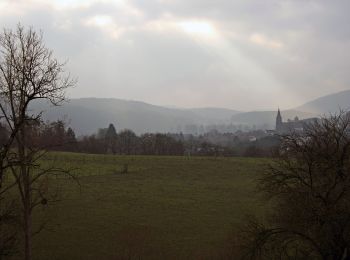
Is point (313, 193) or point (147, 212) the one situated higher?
point (313, 193)

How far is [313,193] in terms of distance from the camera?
22797mm

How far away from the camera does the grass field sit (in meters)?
30.3

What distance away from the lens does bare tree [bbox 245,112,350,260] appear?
2239 cm

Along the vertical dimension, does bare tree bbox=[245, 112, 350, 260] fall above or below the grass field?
above

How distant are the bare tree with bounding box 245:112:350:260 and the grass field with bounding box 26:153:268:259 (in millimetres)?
5713

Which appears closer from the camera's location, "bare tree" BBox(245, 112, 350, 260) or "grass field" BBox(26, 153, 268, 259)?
"bare tree" BBox(245, 112, 350, 260)

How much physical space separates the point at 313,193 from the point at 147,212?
65.1 feet

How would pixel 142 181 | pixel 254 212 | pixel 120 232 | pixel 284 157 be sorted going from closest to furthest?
pixel 284 157, pixel 120 232, pixel 254 212, pixel 142 181

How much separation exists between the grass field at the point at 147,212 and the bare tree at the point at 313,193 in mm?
5713

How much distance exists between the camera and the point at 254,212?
39656mm

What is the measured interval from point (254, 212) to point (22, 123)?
2539cm

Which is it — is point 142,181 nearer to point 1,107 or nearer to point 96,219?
point 96,219

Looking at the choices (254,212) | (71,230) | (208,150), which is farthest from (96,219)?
(208,150)

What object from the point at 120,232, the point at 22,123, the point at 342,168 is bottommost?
the point at 120,232
